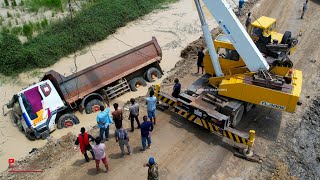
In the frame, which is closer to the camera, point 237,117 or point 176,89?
point 237,117

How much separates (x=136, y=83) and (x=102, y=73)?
2078mm

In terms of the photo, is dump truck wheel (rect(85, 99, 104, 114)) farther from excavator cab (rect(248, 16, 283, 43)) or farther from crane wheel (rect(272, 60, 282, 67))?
excavator cab (rect(248, 16, 283, 43))

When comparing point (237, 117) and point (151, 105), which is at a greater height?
point (151, 105)

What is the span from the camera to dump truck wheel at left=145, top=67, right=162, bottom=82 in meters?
17.7

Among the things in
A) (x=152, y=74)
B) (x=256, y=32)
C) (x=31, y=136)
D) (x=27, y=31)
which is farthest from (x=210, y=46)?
(x=27, y=31)

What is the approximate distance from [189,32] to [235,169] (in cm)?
1352

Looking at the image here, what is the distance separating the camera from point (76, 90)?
49.4 feet

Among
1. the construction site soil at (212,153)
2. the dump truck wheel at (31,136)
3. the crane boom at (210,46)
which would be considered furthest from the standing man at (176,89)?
the dump truck wheel at (31,136)

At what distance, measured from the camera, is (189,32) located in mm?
23531

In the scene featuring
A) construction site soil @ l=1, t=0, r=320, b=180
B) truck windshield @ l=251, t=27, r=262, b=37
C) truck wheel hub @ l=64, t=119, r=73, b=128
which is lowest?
construction site soil @ l=1, t=0, r=320, b=180

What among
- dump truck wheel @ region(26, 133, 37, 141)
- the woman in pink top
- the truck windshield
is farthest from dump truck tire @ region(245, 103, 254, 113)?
dump truck wheel @ region(26, 133, 37, 141)

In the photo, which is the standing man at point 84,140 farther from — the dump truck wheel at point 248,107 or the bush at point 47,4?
the bush at point 47,4

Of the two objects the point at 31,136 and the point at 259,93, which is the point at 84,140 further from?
the point at 259,93

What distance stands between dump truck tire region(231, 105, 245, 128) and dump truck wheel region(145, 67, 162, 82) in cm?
559
